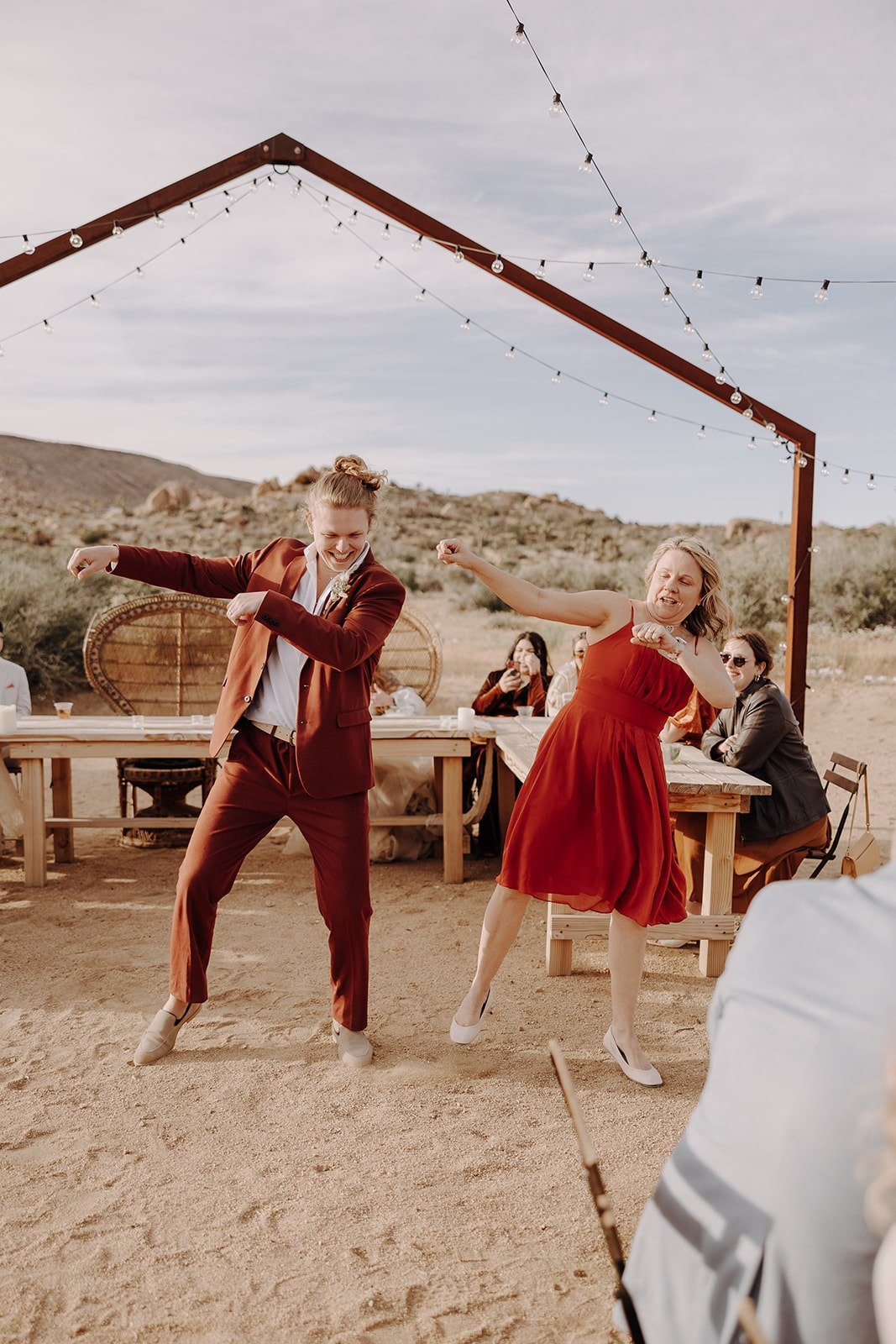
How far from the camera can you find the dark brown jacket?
4508 millimetres

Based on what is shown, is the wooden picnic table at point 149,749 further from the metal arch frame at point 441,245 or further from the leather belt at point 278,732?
the metal arch frame at point 441,245

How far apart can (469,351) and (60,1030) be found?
85.3 feet

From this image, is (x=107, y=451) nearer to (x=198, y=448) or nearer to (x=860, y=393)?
(x=198, y=448)

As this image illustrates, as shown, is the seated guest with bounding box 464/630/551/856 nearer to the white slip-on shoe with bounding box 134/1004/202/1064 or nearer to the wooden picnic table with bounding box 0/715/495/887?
the wooden picnic table with bounding box 0/715/495/887

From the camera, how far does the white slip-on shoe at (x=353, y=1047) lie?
3434 millimetres

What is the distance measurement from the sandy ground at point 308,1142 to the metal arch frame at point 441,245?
389cm

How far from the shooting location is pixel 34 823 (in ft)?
17.6

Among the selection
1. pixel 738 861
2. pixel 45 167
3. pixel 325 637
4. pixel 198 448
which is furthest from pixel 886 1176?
pixel 198 448

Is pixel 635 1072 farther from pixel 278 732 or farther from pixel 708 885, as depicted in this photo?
pixel 278 732

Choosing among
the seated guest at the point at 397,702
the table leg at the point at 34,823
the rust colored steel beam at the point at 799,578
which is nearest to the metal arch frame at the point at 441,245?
the rust colored steel beam at the point at 799,578

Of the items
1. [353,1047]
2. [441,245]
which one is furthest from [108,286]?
[353,1047]

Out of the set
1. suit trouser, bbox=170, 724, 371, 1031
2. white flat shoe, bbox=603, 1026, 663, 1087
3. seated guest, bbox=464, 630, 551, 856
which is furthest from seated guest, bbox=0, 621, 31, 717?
white flat shoe, bbox=603, 1026, 663, 1087

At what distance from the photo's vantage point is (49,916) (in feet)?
16.4

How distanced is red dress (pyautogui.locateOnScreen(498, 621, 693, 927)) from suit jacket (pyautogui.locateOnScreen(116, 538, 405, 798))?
58 centimetres
